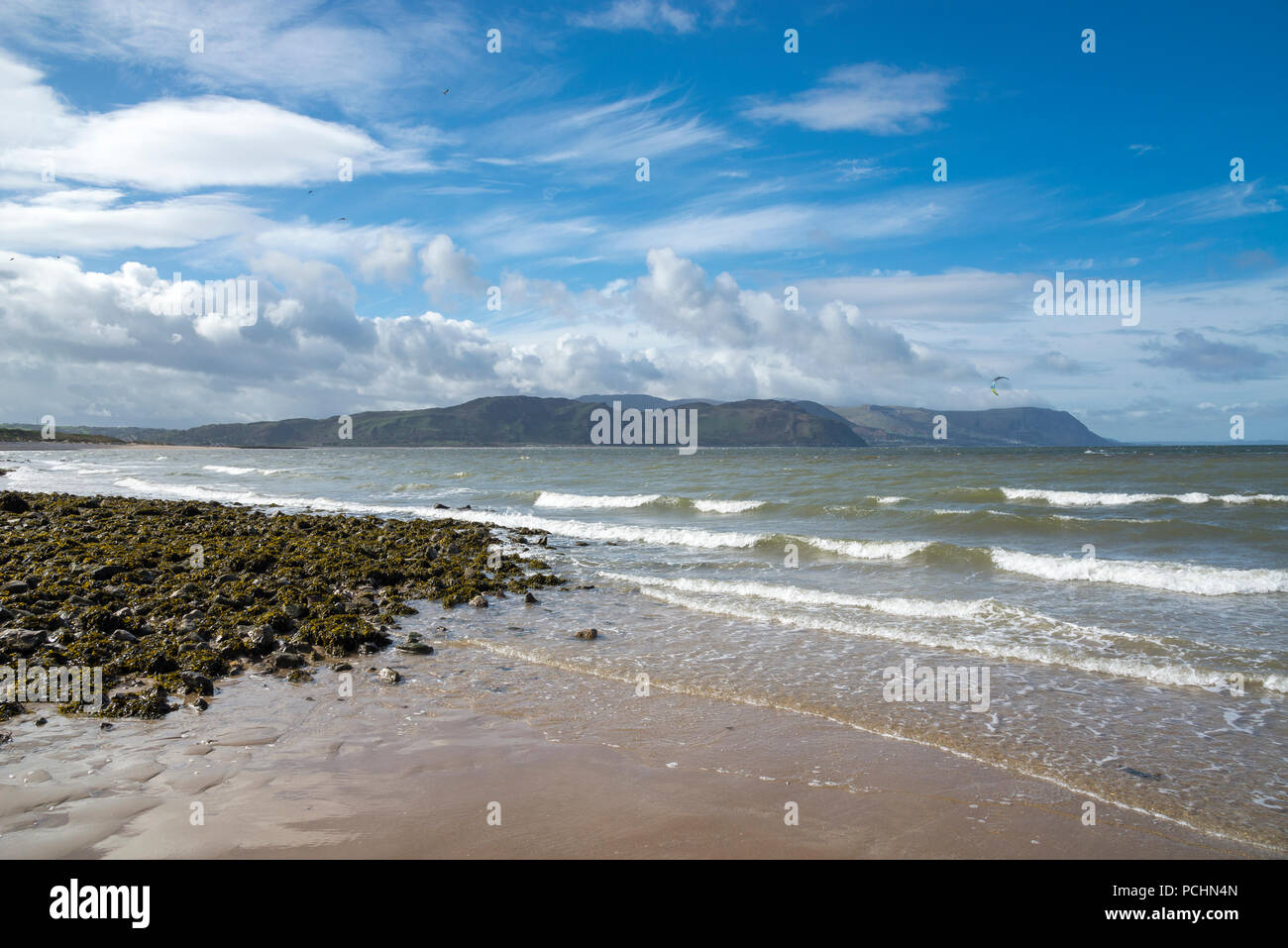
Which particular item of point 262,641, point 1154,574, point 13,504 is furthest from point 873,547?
point 13,504

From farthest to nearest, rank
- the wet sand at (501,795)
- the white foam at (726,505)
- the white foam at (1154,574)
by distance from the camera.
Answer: the white foam at (726,505)
the white foam at (1154,574)
the wet sand at (501,795)

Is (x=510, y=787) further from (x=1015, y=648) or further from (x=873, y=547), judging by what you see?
(x=873, y=547)

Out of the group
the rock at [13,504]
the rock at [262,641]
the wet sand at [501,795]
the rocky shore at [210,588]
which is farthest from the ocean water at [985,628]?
the rock at [13,504]

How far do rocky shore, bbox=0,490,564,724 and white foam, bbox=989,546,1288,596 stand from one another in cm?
1087

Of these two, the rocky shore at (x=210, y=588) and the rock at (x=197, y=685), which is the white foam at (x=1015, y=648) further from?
the rock at (x=197, y=685)

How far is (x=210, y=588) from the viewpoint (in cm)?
1276

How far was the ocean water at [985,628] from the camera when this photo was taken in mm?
6949

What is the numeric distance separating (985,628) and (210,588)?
13308 millimetres

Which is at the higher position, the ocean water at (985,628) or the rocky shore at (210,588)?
the rocky shore at (210,588)

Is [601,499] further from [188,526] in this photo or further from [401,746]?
[401,746]

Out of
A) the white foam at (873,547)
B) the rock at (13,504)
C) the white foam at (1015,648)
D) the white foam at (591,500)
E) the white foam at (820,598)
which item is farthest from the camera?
the white foam at (591,500)

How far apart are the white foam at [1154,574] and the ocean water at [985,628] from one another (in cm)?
5

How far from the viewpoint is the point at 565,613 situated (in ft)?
42.0
